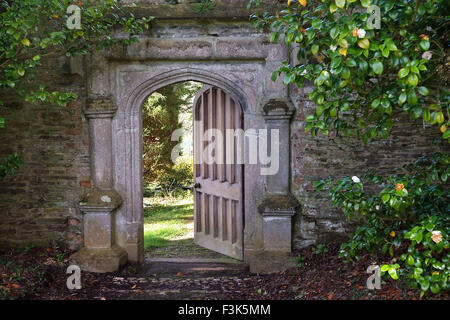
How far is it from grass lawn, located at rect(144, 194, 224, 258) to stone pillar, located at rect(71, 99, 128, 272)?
1.28 metres

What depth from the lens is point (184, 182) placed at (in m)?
12.2

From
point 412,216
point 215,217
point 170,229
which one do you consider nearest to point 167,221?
point 170,229

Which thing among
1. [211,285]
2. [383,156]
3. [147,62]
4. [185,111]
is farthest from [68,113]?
[185,111]

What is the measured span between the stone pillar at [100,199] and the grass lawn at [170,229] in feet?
4.20

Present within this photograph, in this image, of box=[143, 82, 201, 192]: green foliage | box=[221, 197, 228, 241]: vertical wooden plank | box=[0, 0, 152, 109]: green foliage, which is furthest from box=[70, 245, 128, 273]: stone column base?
box=[143, 82, 201, 192]: green foliage

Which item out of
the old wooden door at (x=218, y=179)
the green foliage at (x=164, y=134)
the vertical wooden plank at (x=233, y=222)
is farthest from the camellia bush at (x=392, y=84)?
the green foliage at (x=164, y=134)

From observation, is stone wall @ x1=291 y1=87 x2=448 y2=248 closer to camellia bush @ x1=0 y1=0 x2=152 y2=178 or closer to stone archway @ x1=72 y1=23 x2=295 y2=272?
stone archway @ x1=72 y1=23 x2=295 y2=272

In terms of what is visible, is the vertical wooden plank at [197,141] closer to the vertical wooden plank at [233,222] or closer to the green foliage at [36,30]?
the vertical wooden plank at [233,222]

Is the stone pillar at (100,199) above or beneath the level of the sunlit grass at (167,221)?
above

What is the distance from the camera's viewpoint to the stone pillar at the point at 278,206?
5.13 metres

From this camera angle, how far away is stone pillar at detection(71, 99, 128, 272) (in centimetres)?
525

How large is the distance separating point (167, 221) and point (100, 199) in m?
4.10

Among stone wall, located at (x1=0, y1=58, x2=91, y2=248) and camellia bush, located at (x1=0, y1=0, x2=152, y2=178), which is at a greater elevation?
camellia bush, located at (x1=0, y1=0, x2=152, y2=178)

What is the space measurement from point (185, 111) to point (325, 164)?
742 centimetres
